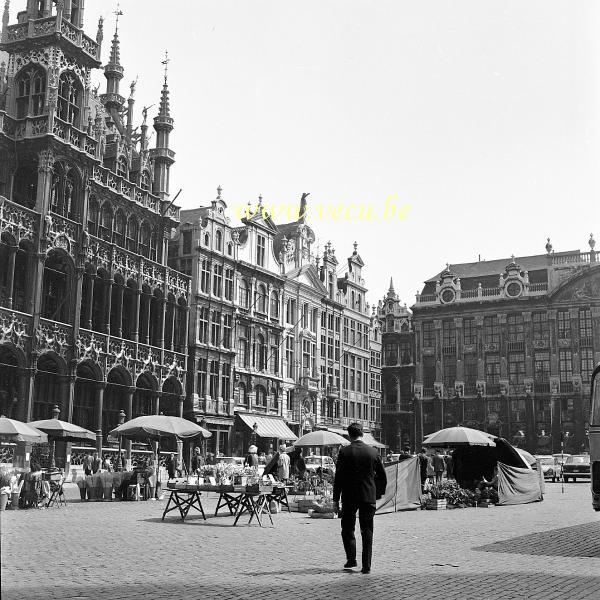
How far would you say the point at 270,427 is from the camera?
54.4m

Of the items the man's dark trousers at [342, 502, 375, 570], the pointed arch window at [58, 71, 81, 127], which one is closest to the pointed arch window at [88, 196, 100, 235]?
the pointed arch window at [58, 71, 81, 127]

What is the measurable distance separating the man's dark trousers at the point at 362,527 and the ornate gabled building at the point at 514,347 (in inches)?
2678

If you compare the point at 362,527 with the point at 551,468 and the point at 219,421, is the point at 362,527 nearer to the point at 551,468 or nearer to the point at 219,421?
the point at 219,421

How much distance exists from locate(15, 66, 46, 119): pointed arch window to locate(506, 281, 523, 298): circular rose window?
56689 mm

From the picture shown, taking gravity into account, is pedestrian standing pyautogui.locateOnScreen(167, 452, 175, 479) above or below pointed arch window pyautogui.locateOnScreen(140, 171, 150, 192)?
below

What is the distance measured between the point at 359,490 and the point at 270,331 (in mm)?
46077

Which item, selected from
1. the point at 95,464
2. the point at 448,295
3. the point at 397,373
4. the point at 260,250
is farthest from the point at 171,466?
the point at 448,295

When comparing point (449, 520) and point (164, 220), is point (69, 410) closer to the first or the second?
point (164, 220)

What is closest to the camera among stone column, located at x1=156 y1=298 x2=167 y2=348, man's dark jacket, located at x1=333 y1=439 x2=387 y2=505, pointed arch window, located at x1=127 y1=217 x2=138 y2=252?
man's dark jacket, located at x1=333 y1=439 x2=387 y2=505

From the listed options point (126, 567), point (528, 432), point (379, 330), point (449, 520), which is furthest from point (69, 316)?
point (528, 432)

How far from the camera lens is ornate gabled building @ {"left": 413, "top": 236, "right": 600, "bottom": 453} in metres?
77.9

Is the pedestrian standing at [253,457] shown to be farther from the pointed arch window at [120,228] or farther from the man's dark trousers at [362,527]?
the man's dark trousers at [362,527]

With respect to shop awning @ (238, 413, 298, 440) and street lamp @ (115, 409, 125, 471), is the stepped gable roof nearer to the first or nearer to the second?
shop awning @ (238, 413, 298, 440)

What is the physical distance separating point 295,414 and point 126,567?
49.3 metres
